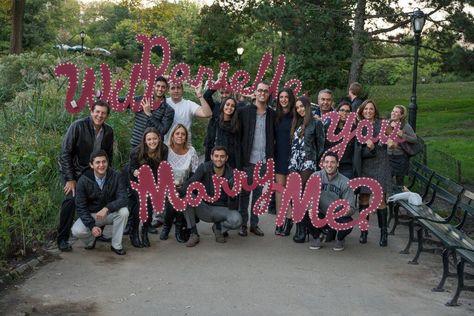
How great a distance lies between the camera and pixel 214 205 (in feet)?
23.6

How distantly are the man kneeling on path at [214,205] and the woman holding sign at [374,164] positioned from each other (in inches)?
63.9

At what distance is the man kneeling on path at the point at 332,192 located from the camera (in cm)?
693

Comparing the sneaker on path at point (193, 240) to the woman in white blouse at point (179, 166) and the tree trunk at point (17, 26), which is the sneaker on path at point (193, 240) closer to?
the woman in white blouse at point (179, 166)

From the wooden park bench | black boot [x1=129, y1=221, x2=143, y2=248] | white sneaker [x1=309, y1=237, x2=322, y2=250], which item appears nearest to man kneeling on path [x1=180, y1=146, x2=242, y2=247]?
black boot [x1=129, y1=221, x2=143, y2=248]


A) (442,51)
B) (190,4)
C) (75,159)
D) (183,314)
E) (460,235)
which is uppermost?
(190,4)

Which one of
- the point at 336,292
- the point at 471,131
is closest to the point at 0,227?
the point at 336,292

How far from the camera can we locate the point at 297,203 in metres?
6.89

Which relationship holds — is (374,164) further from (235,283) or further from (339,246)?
(235,283)

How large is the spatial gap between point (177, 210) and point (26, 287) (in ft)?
6.56

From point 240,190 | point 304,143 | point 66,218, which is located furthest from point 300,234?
point 66,218

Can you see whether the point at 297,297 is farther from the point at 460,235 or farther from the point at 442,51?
the point at 442,51

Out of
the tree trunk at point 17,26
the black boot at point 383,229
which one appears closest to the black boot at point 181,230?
the black boot at point 383,229

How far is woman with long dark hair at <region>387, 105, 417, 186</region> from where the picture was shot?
7820mm

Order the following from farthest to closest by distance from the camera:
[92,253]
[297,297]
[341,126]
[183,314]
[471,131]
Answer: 1. [471,131]
2. [341,126]
3. [92,253]
4. [297,297]
5. [183,314]
